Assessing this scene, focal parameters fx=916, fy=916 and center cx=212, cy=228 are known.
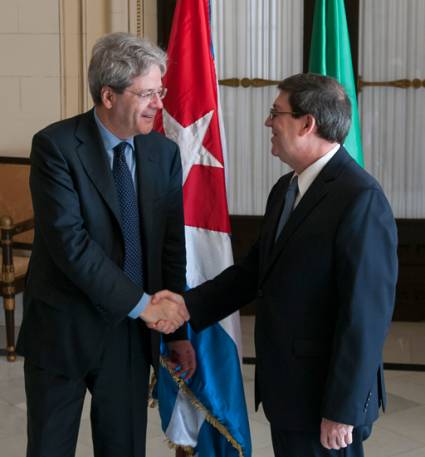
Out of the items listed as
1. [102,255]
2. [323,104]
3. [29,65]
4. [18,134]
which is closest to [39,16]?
[29,65]

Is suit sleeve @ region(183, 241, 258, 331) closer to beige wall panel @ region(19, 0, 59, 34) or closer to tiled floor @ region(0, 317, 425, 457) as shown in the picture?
tiled floor @ region(0, 317, 425, 457)

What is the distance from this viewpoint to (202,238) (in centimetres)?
392

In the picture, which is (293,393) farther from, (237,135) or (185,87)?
(237,135)

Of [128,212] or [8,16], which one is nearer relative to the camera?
[128,212]

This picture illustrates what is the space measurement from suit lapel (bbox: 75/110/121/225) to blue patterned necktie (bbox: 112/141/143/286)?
42mm

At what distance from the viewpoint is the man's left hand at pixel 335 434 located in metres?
2.43

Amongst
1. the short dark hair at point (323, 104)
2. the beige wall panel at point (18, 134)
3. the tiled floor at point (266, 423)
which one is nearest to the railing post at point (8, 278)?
the tiled floor at point (266, 423)

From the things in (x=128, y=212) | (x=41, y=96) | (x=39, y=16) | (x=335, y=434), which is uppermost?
(x=39, y=16)

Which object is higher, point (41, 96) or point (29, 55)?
point (29, 55)

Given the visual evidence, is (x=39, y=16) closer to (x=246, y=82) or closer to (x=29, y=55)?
(x=29, y=55)

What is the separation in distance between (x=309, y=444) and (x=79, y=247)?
862mm

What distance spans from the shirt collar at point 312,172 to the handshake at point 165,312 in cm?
58

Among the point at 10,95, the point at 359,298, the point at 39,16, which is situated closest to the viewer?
the point at 359,298

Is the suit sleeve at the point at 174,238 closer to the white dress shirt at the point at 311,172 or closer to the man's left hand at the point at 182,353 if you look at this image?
the man's left hand at the point at 182,353
